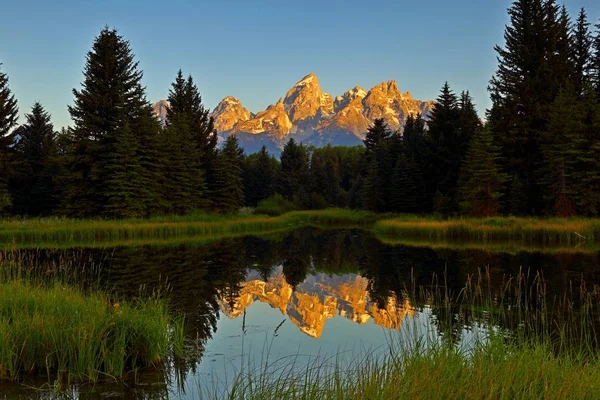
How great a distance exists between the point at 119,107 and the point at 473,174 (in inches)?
1085

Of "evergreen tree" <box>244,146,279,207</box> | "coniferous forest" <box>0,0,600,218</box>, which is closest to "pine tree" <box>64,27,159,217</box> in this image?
"coniferous forest" <box>0,0,600,218</box>

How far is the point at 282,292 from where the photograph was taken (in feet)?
53.3

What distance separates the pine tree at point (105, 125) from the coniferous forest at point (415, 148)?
10 cm

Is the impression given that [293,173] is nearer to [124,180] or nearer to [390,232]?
[390,232]

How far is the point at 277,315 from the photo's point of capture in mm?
12695

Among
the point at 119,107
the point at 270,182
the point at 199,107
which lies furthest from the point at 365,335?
the point at 270,182

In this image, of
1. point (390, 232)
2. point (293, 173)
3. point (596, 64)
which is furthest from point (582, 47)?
point (293, 173)

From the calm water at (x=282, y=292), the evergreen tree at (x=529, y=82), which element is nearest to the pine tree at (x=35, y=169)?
the calm water at (x=282, y=292)

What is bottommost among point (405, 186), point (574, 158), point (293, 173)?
point (405, 186)

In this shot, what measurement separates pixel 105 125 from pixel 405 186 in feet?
96.1

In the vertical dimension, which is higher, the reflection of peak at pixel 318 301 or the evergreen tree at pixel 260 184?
the evergreen tree at pixel 260 184

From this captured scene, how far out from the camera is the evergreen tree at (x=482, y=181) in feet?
120

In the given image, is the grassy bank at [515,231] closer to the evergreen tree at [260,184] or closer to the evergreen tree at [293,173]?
the evergreen tree at [260,184]

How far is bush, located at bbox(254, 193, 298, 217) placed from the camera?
6034 centimetres
